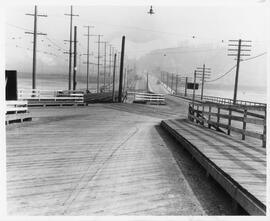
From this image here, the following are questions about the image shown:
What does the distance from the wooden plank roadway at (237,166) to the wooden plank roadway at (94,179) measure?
1.67 ft

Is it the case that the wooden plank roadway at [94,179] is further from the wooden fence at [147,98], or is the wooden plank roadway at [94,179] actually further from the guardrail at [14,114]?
the wooden fence at [147,98]

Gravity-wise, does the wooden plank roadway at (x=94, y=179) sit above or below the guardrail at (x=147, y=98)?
above

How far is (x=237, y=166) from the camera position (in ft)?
20.8

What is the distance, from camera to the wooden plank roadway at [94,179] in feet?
16.8

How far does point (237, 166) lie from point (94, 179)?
2.34m

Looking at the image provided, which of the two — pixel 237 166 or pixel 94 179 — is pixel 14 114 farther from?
pixel 237 166

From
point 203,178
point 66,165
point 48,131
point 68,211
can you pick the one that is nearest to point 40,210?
point 68,211

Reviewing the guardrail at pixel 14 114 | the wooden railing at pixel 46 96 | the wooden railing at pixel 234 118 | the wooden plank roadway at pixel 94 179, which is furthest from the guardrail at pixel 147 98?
the wooden plank roadway at pixel 94 179

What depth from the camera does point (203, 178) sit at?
6.89 meters

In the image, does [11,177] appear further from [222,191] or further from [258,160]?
[258,160]

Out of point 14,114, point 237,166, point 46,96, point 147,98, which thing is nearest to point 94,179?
point 237,166

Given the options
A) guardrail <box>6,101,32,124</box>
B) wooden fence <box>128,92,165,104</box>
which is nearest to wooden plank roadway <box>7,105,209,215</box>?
guardrail <box>6,101,32,124</box>

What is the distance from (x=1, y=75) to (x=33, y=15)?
2480 centimetres

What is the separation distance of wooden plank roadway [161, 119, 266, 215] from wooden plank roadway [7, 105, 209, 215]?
51 cm
